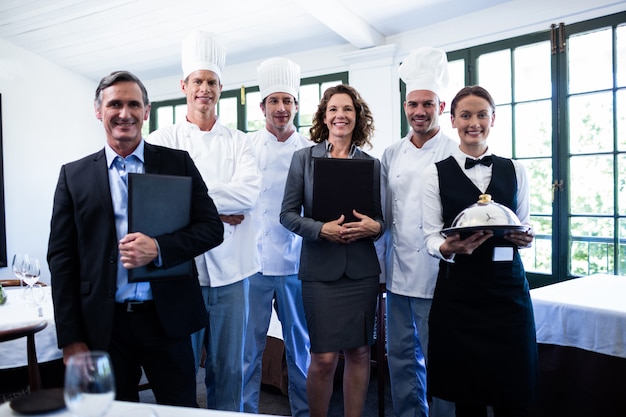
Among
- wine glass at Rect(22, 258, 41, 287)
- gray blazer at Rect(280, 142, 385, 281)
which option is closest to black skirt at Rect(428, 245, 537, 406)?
gray blazer at Rect(280, 142, 385, 281)

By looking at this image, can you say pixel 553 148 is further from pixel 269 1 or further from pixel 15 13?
pixel 15 13

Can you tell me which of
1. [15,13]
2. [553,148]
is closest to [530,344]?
[553,148]

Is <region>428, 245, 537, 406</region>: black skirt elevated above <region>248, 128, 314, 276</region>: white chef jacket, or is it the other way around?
<region>248, 128, 314, 276</region>: white chef jacket

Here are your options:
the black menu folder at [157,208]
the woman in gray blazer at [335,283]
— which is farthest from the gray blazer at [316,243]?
the black menu folder at [157,208]

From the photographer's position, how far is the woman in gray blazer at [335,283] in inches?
87.7

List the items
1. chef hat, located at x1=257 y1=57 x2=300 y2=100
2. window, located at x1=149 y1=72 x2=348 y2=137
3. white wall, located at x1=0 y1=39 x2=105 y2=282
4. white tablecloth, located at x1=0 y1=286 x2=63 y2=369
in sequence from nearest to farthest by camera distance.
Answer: white tablecloth, located at x1=0 y1=286 x2=63 y2=369, chef hat, located at x1=257 y1=57 x2=300 y2=100, window, located at x1=149 y1=72 x2=348 y2=137, white wall, located at x1=0 y1=39 x2=105 y2=282

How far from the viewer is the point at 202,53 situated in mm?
2477

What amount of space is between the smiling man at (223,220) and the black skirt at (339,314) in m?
0.32

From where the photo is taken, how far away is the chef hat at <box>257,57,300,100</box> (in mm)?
2832

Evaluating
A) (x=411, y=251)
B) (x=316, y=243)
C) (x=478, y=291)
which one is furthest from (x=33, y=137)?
(x=478, y=291)

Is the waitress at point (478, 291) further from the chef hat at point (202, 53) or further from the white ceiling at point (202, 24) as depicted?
the white ceiling at point (202, 24)

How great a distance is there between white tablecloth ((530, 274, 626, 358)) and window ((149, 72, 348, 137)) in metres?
3.63

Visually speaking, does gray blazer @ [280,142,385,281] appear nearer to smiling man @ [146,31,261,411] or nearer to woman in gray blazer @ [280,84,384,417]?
woman in gray blazer @ [280,84,384,417]

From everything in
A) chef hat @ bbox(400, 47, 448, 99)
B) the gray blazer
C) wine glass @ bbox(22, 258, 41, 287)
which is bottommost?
wine glass @ bbox(22, 258, 41, 287)
